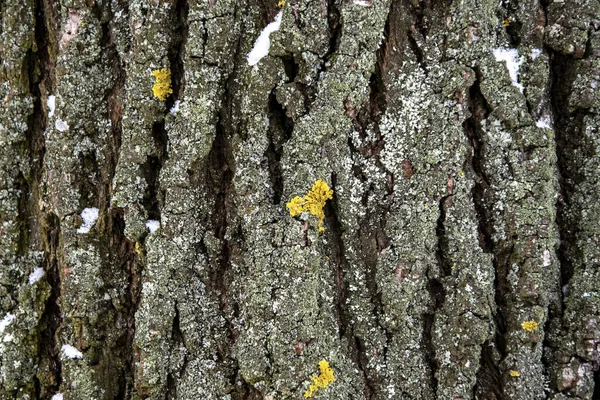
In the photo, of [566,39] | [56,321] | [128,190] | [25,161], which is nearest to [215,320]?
[128,190]

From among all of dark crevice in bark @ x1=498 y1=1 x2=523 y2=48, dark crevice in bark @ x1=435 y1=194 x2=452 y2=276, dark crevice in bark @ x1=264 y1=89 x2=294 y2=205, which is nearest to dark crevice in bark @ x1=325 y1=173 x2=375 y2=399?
dark crevice in bark @ x1=264 y1=89 x2=294 y2=205

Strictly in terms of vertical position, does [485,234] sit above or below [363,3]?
below

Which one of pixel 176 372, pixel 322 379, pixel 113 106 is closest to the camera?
pixel 322 379

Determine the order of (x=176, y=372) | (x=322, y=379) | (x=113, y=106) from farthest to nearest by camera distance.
A: (x=113, y=106) → (x=176, y=372) → (x=322, y=379)

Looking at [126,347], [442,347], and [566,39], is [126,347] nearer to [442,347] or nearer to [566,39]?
[442,347]

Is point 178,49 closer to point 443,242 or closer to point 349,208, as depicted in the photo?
point 349,208

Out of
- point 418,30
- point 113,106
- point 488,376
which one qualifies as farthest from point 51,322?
point 418,30
